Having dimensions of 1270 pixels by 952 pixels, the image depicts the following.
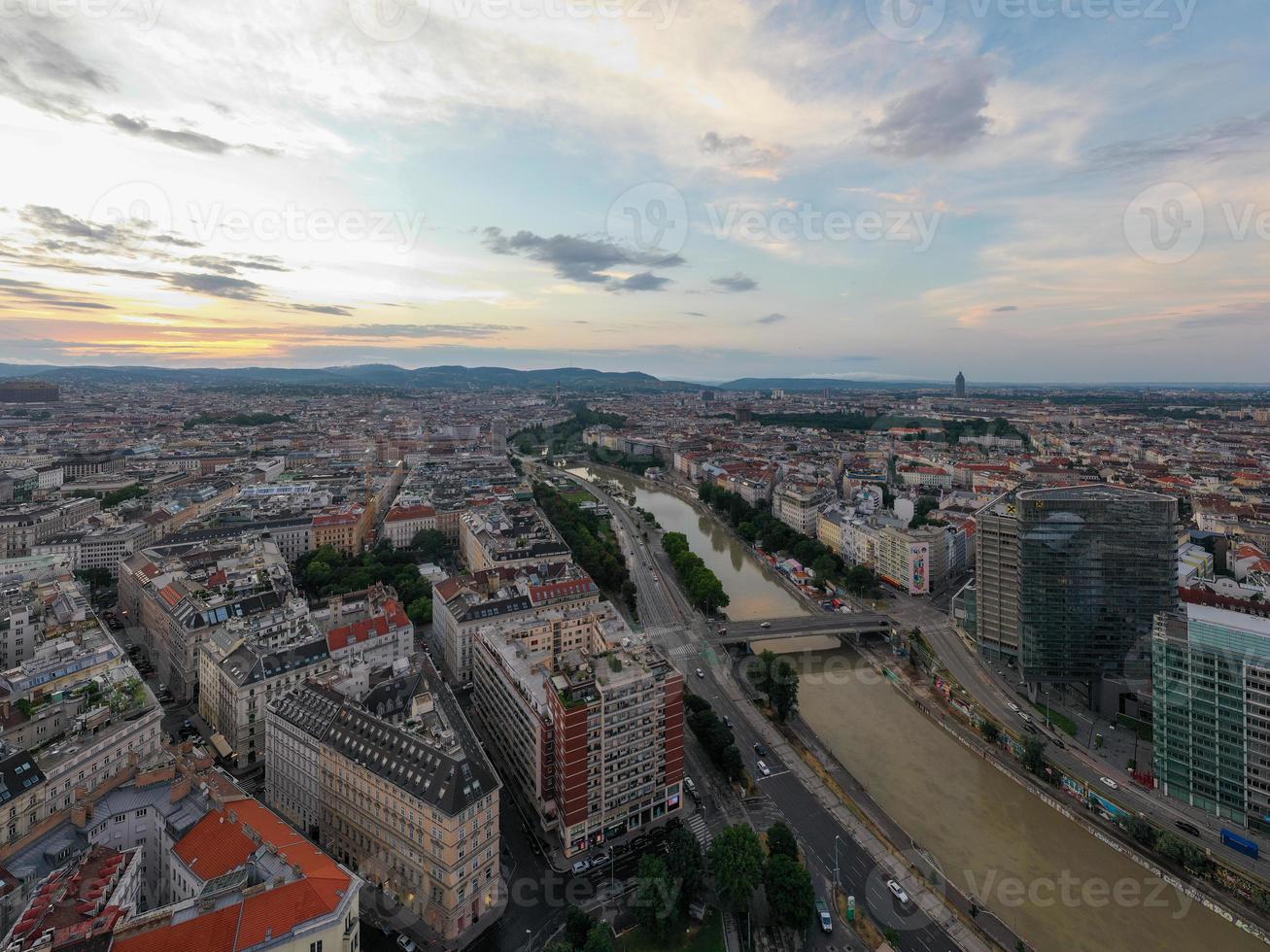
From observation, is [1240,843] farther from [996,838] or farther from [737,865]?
[737,865]

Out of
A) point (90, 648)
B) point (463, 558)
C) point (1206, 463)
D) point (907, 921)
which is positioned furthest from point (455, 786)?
point (1206, 463)

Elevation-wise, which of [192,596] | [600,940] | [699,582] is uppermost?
[192,596]

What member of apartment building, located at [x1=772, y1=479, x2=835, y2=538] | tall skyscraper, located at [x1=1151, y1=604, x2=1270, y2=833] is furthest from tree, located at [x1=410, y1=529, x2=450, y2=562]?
tall skyscraper, located at [x1=1151, y1=604, x2=1270, y2=833]

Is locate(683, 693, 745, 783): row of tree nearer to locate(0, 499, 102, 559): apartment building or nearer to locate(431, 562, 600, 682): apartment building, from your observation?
locate(431, 562, 600, 682): apartment building

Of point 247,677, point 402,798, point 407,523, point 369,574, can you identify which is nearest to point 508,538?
point 369,574

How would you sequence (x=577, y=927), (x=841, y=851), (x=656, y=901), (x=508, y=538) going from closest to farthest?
(x=577, y=927) → (x=656, y=901) → (x=841, y=851) → (x=508, y=538)

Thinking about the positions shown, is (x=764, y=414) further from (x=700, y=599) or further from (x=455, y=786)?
(x=455, y=786)

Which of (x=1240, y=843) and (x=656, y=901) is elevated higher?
(x=656, y=901)

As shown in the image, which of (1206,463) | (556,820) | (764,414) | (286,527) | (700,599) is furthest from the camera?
(764,414)
